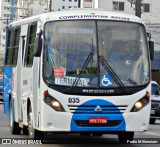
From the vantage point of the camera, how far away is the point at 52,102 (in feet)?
43.6

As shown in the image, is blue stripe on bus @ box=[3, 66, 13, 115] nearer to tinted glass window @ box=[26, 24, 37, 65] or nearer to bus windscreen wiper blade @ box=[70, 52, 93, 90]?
tinted glass window @ box=[26, 24, 37, 65]

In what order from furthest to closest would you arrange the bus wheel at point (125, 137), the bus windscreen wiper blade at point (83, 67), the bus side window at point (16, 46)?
1. the bus side window at point (16, 46)
2. the bus wheel at point (125, 137)
3. the bus windscreen wiper blade at point (83, 67)

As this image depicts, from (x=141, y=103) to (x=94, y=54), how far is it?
1.47m

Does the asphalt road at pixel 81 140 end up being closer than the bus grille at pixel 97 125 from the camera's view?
No

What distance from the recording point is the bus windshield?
13.5 m

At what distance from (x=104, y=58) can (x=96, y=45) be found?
34cm

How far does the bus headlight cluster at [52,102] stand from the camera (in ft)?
43.4

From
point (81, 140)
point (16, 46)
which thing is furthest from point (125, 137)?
point (16, 46)

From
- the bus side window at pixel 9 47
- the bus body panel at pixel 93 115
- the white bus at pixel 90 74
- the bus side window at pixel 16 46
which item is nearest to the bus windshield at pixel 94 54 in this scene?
the white bus at pixel 90 74

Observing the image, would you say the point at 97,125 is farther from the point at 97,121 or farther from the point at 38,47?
the point at 38,47

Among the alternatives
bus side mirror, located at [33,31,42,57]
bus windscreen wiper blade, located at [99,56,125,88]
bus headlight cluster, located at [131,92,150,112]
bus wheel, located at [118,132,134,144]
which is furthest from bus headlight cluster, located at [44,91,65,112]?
bus wheel, located at [118,132,134,144]

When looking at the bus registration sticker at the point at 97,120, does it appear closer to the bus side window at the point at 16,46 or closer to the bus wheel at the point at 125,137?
the bus wheel at the point at 125,137

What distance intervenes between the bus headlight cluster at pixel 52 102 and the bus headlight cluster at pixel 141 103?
61.9 inches

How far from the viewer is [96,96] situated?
43.7 ft
